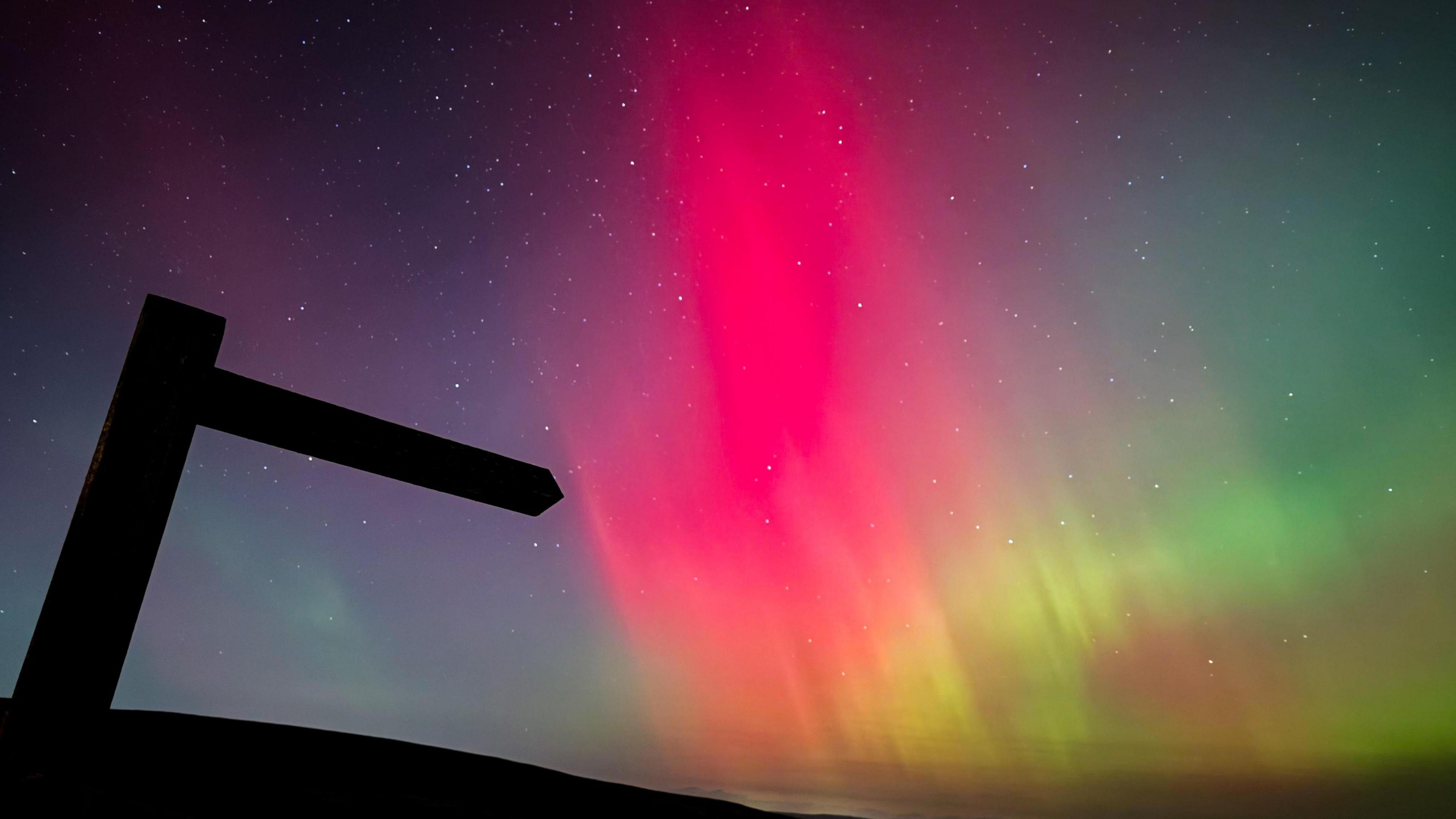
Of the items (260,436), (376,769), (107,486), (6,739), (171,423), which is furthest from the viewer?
(376,769)

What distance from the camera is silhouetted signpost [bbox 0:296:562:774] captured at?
86.6 inches

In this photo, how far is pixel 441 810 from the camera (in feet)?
13.2

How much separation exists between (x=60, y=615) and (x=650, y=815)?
3.93m

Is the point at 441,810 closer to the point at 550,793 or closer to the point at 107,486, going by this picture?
the point at 550,793

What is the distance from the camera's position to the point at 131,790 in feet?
10.3

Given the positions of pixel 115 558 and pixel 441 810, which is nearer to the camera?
pixel 115 558

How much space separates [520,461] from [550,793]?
300cm

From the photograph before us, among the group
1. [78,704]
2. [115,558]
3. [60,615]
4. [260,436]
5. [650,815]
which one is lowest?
[650,815]

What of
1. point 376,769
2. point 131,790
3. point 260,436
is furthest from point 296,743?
point 260,436

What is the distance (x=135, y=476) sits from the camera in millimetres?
2465

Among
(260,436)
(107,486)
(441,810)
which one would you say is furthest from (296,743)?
(107,486)

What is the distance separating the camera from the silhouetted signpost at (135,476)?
7.22ft

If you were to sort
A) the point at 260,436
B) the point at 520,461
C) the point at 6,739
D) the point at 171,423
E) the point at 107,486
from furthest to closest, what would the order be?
1. the point at 520,461
2. the point at 260,436
3. the point at 171,423
4. the point at 107,486
5. the point at 6,739

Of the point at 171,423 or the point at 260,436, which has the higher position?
the point at 260,436
